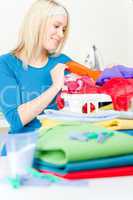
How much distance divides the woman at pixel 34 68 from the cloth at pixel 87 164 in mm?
725

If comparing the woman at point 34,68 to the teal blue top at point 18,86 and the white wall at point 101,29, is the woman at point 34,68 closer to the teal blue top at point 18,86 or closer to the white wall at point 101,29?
the teal blue top at point 18,86

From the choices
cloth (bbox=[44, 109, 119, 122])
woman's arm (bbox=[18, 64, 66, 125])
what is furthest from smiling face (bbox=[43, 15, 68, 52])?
cloth (bbox=[44, 109, 119, 122])

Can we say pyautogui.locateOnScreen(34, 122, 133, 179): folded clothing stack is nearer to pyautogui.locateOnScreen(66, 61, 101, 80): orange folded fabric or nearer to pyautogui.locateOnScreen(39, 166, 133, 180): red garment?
pyautogui.locateOnScreen(39, 166, 133, 180): red garment

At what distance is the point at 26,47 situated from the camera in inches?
60.0

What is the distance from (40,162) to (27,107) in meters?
0.78

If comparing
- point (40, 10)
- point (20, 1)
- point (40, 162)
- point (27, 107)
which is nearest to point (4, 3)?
point (20, 1)

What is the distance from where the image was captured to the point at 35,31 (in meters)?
1.52

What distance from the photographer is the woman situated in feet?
4.32

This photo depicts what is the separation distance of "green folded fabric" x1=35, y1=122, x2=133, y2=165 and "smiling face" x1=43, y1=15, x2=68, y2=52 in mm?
966

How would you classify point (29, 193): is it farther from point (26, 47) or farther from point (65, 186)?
point (26, 47)

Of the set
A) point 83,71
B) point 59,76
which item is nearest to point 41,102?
point 59,76

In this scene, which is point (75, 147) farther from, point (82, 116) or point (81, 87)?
point (81, 87)

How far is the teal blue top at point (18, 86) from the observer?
133 cm

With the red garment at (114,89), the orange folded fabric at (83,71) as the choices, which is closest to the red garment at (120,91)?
the red garment at (114,89)
